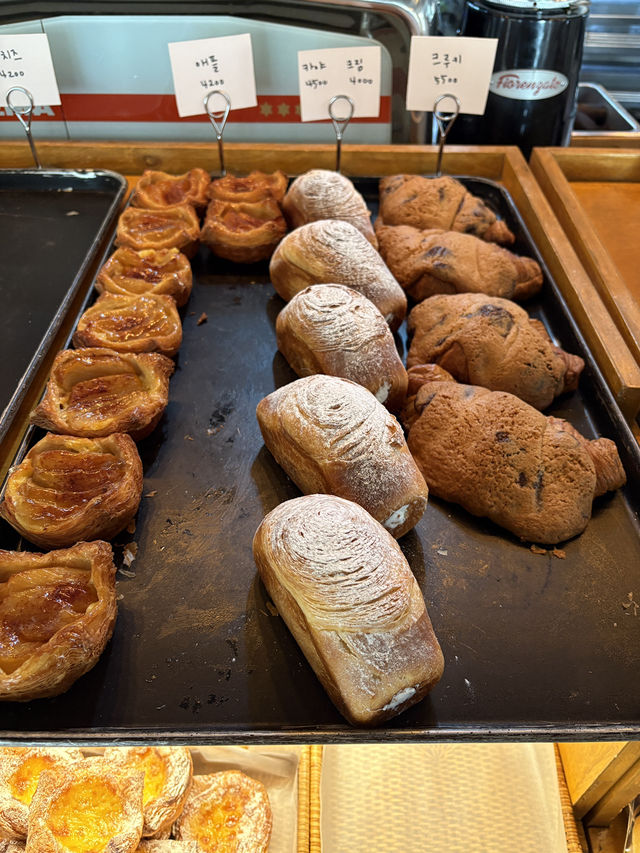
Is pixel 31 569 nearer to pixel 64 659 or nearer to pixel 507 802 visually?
pixel 64 659

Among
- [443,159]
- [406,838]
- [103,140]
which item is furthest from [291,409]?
[103,140]

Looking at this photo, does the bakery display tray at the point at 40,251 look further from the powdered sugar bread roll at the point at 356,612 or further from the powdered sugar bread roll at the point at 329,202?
the powdered sugar bread roll at the point at 356,612

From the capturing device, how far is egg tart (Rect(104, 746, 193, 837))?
137cm

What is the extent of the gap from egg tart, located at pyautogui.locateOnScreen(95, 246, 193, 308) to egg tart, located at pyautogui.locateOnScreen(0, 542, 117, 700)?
912 millimetres

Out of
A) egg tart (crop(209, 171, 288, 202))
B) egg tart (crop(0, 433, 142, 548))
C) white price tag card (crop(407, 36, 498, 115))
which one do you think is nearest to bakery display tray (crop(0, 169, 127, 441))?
egg tart (crop(0, 433, 142, 548))

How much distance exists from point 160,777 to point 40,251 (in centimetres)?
166

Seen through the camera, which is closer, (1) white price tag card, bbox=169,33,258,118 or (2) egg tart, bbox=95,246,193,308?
(2) egg tart, bbox=95,246,193,308

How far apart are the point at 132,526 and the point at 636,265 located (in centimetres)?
177

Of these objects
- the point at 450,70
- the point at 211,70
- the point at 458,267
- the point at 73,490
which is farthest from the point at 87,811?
the point at 450,70

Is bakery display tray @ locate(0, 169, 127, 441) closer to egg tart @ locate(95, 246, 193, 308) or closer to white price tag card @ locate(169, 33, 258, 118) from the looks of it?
egg tart @ locate(95, 246, 193, 308)

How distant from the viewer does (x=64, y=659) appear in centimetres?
117

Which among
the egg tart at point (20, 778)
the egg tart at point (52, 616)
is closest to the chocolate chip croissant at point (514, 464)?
the egg tart at point (52, 616)

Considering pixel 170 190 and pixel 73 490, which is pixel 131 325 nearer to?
pixel 73 490

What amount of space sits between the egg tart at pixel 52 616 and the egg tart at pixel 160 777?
0.25 meters
